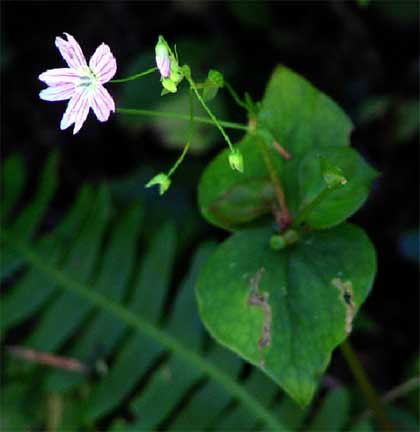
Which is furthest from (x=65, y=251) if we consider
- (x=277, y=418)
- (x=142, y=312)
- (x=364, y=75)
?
(x=364, y=75)

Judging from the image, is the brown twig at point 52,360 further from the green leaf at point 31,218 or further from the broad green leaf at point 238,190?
the broad green leaf at point 238,190

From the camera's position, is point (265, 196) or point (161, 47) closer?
point (161, 47)

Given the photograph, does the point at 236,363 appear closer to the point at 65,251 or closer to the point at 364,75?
the point at 65,251

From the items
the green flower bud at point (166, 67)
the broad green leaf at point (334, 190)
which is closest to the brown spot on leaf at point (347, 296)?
the broad green leaf at point (334, 190)

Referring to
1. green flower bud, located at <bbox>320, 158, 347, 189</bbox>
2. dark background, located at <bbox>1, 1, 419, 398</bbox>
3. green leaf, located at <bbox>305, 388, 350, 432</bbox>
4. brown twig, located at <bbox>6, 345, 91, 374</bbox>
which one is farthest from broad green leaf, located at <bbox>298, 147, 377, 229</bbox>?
brown twig, located at <bbox>6, 345, 91, 374</bbox>

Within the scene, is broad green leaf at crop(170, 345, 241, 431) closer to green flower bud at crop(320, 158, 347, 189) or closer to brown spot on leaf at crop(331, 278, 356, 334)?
brown spot on leaf at crop(331, 278, 356, 334)

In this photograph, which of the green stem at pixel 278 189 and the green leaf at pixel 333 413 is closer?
the green stem at pixel 278 189
